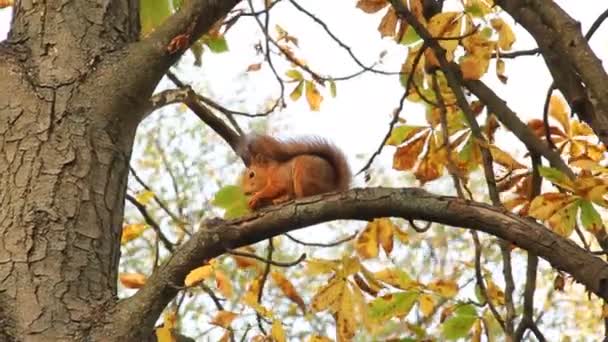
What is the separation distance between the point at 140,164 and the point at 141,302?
597 centimetres

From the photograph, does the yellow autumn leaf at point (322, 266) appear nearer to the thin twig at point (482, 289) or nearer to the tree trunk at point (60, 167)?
the thin twig at point (482, 289)


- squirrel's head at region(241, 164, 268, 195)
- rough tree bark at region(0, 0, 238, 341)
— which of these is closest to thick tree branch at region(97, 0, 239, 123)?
rough tree bark at region(0, 0, 238, 341)

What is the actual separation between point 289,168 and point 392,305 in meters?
0.32

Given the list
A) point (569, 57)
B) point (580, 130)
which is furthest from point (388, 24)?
point (569, 57)

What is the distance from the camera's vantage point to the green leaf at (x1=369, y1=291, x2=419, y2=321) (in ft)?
6.07

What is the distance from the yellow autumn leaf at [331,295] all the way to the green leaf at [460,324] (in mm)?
204

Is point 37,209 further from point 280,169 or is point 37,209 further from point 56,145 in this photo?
point 280,169

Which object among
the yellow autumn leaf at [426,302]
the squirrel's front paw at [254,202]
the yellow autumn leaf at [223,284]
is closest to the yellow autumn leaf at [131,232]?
the yellow autumn leaf at [223,284]

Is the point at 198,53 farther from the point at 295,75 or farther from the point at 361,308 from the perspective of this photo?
the point at 361,308

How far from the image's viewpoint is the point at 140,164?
285 inches

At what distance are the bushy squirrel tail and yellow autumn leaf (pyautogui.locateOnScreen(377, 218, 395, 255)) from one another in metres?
0.21

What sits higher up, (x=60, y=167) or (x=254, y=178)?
(x=254, y=178)

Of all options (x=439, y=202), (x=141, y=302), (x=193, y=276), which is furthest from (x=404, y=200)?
(x=193, y=276)

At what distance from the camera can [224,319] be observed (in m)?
2.00
